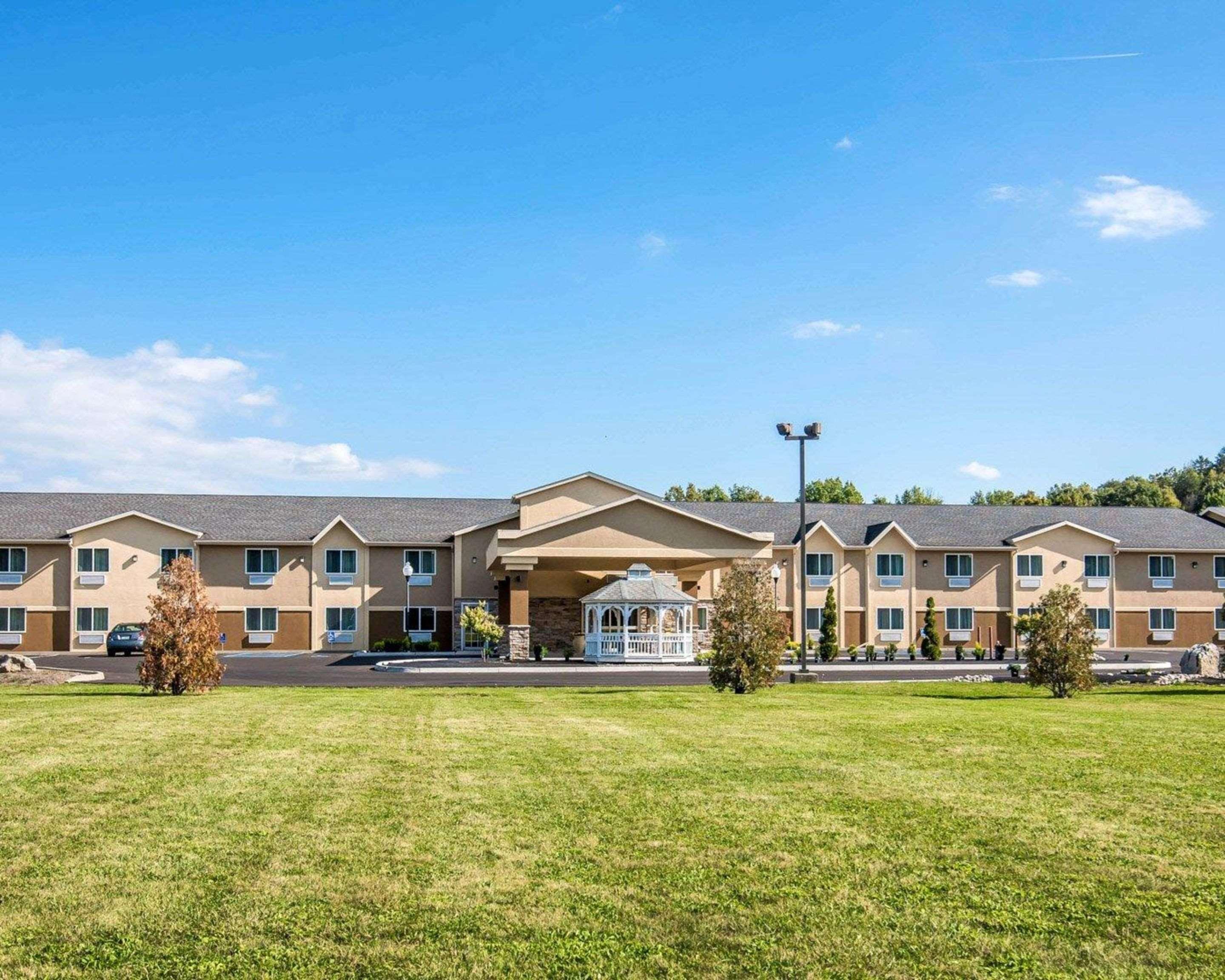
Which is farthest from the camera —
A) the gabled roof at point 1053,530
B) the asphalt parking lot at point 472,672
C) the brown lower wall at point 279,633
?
the gabled roof at point 1053,530

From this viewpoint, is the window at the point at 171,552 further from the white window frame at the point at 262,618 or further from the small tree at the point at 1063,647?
the small tree at the point at 1063,647

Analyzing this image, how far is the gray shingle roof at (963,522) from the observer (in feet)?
190

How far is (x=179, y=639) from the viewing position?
942 inches

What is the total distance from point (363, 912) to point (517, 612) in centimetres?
3647

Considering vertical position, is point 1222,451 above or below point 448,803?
above

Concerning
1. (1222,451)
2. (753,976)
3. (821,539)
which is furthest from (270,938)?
(1222,451)

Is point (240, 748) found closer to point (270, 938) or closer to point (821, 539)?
point (270, 938)

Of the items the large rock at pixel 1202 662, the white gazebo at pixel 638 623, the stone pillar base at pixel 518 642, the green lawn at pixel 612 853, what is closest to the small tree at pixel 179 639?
the green lawn at pixel 612 853

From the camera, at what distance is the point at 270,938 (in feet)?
21.4

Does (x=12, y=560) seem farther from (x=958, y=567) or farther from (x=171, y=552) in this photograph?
(x=958, y=567)

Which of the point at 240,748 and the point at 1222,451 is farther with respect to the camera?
the point at 1222,451

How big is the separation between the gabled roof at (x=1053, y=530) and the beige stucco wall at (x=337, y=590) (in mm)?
33010

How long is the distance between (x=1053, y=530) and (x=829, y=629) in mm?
15684

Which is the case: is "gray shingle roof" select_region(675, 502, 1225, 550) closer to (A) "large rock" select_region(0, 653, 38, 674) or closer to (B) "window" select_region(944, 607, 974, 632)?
(B) "window" select_region(944, 607, 974, 632)
